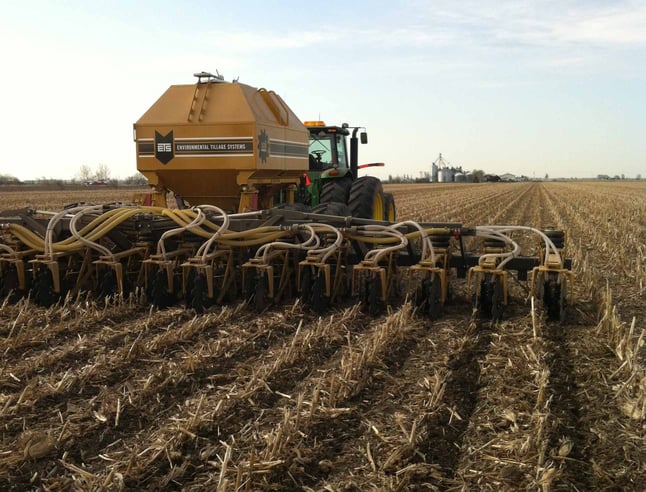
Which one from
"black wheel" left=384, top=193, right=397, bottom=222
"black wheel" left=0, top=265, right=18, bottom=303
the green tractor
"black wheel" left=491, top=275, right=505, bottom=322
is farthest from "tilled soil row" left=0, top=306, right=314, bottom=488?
"black wheel" left=384, top=193, right=397, bottom=222

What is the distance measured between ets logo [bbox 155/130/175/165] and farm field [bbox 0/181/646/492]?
1.93m

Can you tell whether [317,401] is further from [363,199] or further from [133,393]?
[363,199]

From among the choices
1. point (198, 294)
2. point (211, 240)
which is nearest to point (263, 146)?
point (211, 240)

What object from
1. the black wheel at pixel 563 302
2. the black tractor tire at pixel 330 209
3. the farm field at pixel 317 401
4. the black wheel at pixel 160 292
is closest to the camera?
the farm field at pixel 317 401

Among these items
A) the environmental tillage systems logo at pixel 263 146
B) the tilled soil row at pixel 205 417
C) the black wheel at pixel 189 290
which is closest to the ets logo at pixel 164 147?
the environmental tillage systems logo at pixel 263 146

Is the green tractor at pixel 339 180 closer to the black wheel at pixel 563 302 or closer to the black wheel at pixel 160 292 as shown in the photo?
the black wheel at pixel 160 292

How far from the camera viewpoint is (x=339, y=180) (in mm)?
8867

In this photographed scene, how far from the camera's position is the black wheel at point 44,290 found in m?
5.60

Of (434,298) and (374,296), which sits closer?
(434,298)

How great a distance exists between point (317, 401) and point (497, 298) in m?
2.38

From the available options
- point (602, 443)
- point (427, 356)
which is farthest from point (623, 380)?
point (427, 356)

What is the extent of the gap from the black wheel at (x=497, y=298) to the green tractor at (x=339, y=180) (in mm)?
2780

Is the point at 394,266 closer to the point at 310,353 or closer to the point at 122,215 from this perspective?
the point at 310,353

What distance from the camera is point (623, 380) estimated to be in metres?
3.70
